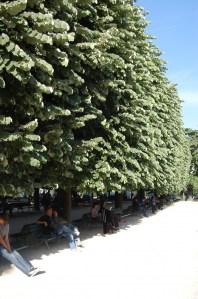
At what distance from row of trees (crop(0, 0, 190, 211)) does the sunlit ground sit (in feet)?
7.78

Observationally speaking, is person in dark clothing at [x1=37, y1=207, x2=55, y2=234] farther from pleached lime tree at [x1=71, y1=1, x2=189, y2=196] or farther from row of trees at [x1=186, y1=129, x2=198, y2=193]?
row of trees at [x1=186, y1=129, x2=198, y2=193]

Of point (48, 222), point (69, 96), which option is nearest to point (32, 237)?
point (48, 222)

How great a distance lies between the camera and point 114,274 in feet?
42.6

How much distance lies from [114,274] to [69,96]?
5.81 metres

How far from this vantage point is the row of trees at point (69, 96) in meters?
11.9

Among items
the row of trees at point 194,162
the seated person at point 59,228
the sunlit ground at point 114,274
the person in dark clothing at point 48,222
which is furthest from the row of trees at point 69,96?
the row of trees at point 194,162

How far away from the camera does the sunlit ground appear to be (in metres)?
10.8

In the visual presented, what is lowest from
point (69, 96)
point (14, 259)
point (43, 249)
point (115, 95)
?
point (43, 249)

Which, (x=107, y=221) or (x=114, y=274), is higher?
(x=107, y=221)

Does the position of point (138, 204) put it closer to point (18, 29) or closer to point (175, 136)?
point (175, 136)

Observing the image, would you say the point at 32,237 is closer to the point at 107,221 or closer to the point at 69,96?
the point at 69,96

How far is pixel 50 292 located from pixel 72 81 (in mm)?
6157

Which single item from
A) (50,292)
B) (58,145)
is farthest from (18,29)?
(50,292)

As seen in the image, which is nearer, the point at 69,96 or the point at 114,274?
the point at 114,274
